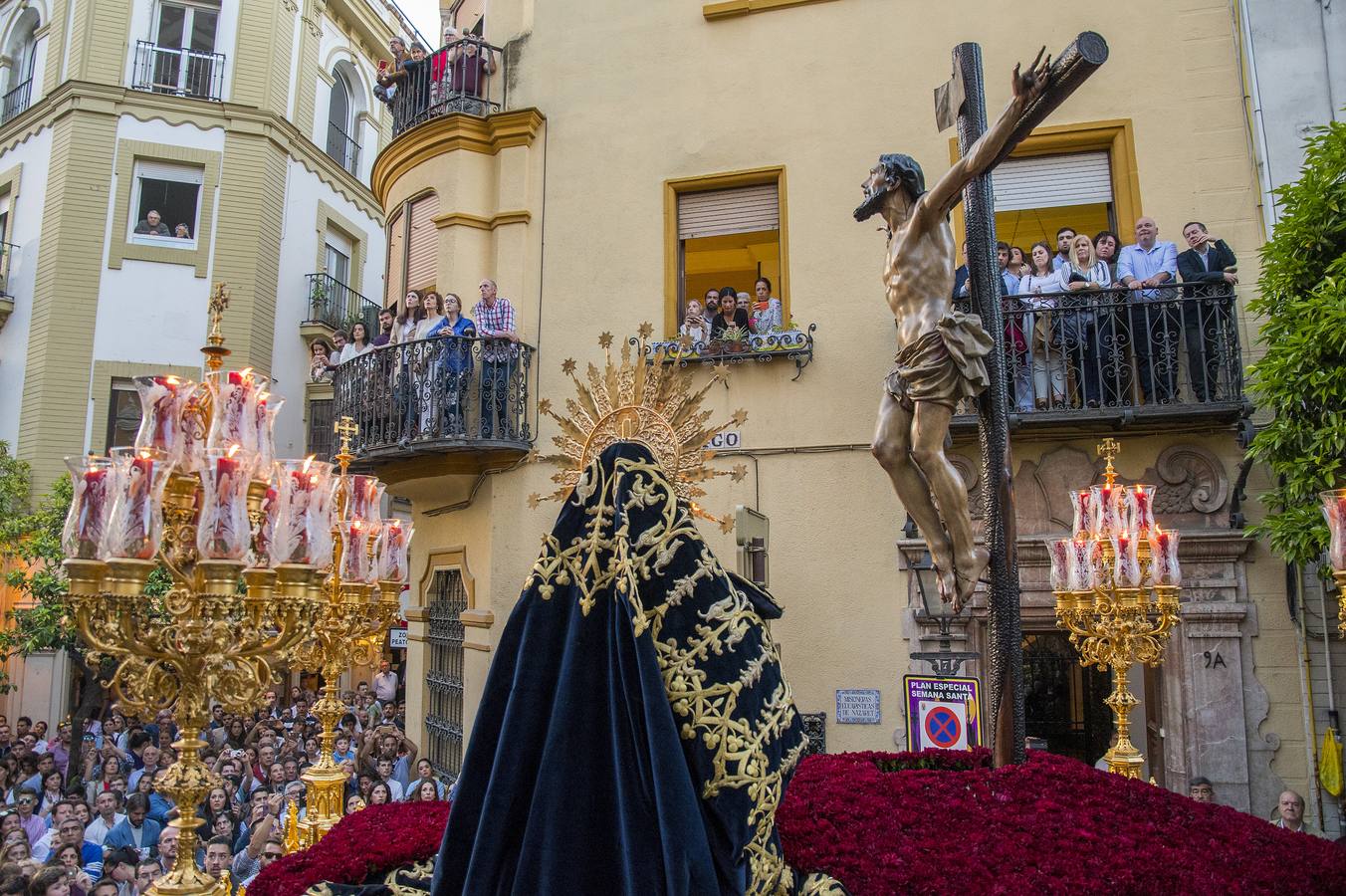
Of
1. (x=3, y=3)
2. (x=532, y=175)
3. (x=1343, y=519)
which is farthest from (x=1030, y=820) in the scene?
(x=3, y=3)

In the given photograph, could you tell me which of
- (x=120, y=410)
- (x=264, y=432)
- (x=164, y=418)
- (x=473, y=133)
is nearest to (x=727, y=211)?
(x=473, y=133)

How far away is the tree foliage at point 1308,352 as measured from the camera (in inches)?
266

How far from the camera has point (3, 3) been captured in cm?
1961

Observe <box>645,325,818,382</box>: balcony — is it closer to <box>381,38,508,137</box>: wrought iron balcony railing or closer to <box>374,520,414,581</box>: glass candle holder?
<box>374,520,414,581</box>: glass candle holder

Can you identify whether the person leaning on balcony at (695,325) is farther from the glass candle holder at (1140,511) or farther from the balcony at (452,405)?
the glass candle holder at (1140,511)

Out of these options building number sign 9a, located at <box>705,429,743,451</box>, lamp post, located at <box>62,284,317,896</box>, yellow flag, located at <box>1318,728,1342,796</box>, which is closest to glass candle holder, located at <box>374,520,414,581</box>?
lamp post, located at <box>62,284,317,896</box>

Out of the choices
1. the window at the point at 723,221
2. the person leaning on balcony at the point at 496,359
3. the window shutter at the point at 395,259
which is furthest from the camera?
the window shutter at the point at 395,259

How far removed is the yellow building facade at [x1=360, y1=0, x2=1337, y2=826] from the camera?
8469mm

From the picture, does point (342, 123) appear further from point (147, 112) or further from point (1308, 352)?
point (1308, 352)

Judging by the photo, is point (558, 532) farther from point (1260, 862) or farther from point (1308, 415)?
point (1308, 415)

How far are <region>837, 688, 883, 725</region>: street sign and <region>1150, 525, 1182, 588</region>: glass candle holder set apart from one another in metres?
3.23

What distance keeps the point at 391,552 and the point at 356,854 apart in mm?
3420

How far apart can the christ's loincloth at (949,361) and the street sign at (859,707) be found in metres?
5.14

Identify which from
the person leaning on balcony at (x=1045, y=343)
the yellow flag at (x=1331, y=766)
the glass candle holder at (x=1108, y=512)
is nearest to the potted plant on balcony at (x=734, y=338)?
the person leaning on balcony at (x=1045, y=343)
